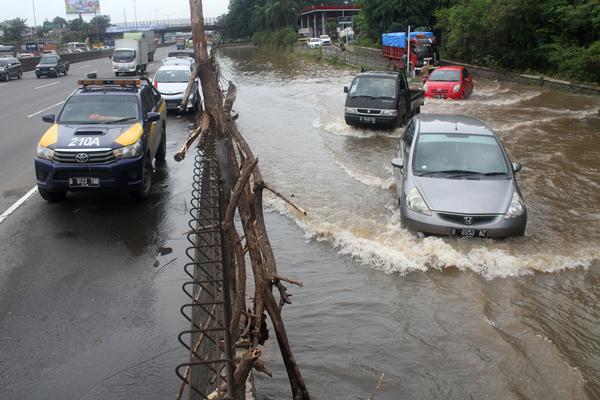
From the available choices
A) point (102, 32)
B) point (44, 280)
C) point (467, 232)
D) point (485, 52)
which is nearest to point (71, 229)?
point (44, 280)

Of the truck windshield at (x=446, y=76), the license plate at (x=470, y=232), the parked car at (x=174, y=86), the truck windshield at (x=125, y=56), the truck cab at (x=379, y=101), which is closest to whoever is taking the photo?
the license plate at (x=470, y=232)

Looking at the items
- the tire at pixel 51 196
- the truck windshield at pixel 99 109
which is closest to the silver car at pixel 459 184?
the truck windshield at pixel 99 109

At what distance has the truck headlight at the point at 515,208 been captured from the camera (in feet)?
26.2

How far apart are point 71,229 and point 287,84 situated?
27.6 meters

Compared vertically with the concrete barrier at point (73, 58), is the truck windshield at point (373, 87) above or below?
below

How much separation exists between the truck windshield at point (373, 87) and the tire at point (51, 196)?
34.7 ft

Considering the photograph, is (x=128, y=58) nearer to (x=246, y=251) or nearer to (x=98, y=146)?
(x=98, y=146)

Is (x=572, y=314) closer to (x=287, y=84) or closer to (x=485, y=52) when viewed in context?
(x=287, y=84)

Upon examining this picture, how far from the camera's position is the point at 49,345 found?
18.1 ft

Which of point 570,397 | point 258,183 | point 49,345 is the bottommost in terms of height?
point 570,397

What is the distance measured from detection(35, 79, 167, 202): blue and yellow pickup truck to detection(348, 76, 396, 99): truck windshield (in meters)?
8.79

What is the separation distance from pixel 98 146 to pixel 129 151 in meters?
0.49

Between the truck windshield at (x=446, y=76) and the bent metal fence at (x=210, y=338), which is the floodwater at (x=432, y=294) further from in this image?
the truck windshield at (x=446, y=76)

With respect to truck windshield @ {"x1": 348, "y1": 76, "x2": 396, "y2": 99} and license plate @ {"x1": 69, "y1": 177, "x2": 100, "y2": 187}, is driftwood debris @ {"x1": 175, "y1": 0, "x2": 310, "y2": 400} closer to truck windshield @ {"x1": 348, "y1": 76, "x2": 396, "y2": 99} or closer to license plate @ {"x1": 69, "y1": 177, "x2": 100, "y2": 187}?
license plate @ {"x1": 69, "y1": 177, "x2": 100, "y2": 187}
